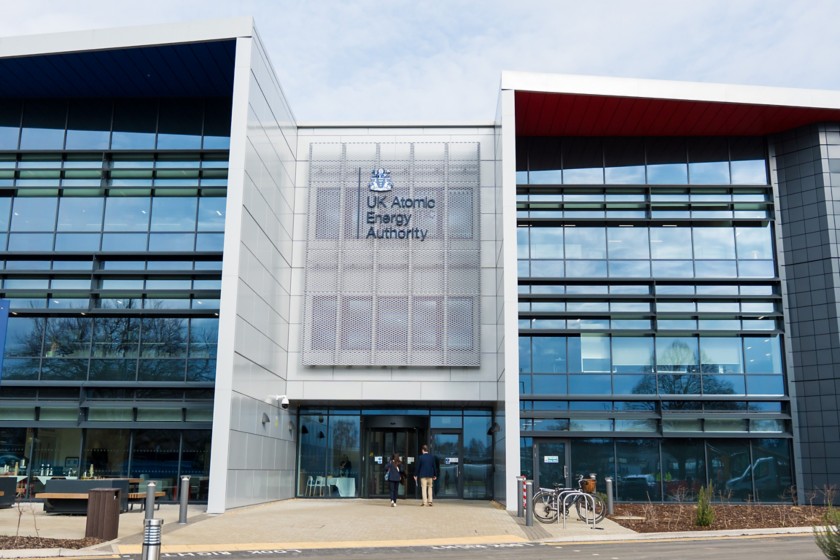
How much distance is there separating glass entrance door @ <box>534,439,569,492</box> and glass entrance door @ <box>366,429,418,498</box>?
408cm

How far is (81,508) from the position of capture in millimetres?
20172

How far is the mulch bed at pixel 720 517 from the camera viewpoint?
18.5 meters

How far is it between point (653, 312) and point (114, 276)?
16.8 m

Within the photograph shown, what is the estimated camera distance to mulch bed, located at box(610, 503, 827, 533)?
60.7ft

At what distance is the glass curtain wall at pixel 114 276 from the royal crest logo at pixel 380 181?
4967mm

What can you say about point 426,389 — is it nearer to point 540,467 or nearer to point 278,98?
point 540,467

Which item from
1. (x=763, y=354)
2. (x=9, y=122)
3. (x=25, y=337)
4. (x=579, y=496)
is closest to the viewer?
(x=579, y=496)

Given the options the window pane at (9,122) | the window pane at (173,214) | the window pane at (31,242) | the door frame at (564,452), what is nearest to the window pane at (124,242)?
the window pane at (173,214)

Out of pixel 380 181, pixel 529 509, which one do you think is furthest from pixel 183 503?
pixel 380 181

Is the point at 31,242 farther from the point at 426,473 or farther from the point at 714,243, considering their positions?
the point at 714,243

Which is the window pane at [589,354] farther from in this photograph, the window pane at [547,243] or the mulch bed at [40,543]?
the mulch bed at [40,543]

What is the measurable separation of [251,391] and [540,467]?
980 centimetres

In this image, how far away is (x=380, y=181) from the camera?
1136 inches

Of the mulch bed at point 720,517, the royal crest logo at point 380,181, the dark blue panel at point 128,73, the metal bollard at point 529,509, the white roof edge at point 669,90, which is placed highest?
the white roof edge at point 669,90
